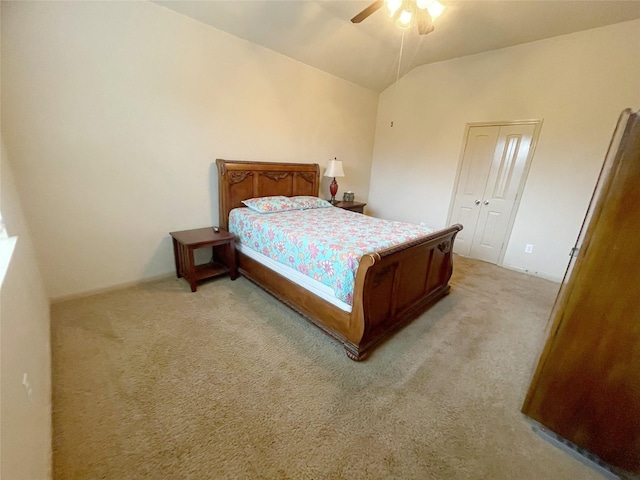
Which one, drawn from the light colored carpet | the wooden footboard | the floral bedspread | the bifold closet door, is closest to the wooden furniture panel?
the light colored carpet

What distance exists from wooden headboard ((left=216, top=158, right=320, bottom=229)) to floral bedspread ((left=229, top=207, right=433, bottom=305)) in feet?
0.57

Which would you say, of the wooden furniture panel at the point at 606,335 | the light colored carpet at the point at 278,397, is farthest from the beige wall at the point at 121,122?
the wooden furniture panel at the point at 606,335

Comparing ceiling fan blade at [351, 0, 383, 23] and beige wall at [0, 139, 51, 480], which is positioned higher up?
ceiling fan blade at [351, 0, 383, 23]

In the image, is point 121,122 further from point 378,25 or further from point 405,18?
point 378,25

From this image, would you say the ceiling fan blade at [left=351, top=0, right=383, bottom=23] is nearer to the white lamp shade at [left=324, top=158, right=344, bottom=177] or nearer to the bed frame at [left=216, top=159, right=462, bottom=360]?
the bed frame at [left=216, top=159, right=462, bottom=360]

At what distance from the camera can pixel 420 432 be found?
143 cm

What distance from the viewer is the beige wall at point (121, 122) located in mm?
2057

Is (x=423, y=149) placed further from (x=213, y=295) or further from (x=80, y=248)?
(x=80, y=248)

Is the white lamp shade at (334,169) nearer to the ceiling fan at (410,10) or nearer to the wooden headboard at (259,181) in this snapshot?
the wooden headboard at (259,181)

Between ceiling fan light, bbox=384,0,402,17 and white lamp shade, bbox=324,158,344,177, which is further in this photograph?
white lamp shade, bbox=324,158,344,177

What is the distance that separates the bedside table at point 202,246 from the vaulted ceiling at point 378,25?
2151 millimetres

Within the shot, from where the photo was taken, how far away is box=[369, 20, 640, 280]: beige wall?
2854mm

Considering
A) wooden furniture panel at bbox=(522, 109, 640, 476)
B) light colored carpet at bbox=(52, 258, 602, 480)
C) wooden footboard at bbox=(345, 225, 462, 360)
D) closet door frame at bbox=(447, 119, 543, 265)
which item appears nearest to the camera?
wooden furniture panel at bbox=(522, 109, 640, 476)

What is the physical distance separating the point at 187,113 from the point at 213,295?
1.92 metres
